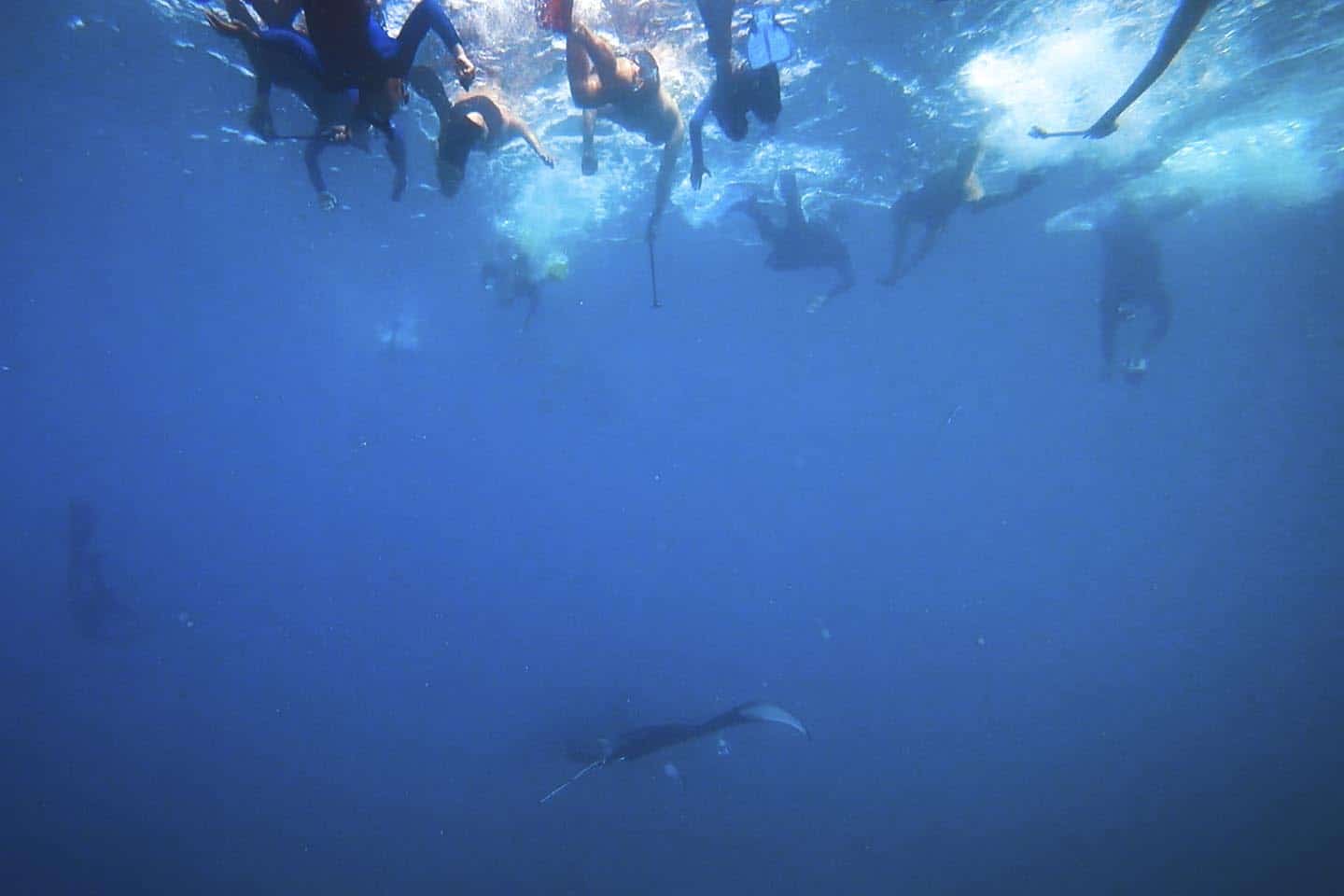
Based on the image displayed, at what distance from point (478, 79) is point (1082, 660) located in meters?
32.3

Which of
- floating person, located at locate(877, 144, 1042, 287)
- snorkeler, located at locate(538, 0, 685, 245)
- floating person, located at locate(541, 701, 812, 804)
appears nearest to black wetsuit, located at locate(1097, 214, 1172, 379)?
floating person, located at locate(877, 144, 1042, 287)

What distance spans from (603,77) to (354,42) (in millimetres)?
3434

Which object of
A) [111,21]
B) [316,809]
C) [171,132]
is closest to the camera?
[111,21]

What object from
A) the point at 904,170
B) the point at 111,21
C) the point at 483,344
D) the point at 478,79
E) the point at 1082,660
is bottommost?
the point at 1082,660

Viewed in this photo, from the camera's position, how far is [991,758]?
21.3m

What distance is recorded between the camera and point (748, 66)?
578 cm

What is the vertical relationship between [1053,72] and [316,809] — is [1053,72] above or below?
above

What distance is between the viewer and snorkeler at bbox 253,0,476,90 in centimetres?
480

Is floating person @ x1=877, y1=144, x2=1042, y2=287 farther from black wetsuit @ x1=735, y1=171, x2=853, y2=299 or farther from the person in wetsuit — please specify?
the person in wetsuit

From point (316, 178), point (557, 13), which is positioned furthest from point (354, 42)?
point (316, 178)

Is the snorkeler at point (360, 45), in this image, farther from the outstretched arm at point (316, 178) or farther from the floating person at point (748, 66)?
the outstretched arm at point (316, 178)

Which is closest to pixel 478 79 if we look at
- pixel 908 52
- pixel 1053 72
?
pixel 908 52

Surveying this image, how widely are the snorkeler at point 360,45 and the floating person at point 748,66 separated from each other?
2.34 metres

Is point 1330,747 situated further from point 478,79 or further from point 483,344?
point 483,344
